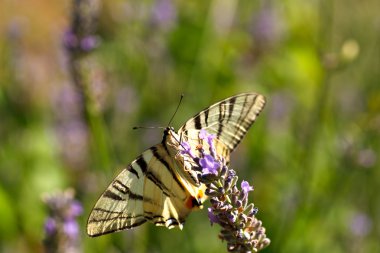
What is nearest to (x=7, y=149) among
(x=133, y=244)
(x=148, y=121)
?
(x=148, y=121)

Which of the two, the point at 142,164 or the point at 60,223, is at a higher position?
the point at 142,164

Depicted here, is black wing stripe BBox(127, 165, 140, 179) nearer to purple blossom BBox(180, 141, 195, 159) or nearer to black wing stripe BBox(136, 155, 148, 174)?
black wing stripe BBox(136, 155, 148, 174)

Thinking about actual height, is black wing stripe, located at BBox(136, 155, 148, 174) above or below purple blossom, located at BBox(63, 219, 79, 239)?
above

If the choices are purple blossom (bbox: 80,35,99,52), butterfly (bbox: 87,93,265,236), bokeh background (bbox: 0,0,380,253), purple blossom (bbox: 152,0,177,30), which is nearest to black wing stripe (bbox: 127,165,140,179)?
butterfly (bbox: 87,93,265,236)

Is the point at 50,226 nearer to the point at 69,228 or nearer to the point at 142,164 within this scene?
the point at 69,228

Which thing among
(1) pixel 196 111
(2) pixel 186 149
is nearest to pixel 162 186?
(2) pixel 186 149

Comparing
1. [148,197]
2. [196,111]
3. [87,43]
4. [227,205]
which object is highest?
[87,43]
